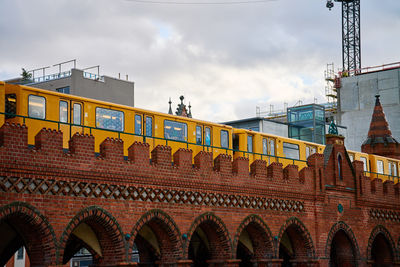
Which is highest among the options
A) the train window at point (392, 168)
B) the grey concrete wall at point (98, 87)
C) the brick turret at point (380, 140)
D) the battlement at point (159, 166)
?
the grey concrete wall at point (98, 87)

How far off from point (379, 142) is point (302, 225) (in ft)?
45.9

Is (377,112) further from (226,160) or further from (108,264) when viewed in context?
(108,264)

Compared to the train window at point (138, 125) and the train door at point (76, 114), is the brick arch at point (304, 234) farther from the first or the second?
the train door at point (76, 114)

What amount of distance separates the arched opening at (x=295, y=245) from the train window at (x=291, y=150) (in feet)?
17.1

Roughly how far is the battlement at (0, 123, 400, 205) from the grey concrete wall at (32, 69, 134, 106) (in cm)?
2691

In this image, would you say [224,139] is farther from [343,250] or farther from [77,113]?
[77,113]

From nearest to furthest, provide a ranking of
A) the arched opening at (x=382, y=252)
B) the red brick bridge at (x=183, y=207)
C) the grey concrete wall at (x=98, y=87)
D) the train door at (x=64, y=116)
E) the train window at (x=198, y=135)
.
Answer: the red brick bridge at (x=183, y=207), the train door at (x=64, y=116), the train window at (x=198, y=135), the arched opening at (x=382, y=252), the grey concrete wall at (x=98, y=87)

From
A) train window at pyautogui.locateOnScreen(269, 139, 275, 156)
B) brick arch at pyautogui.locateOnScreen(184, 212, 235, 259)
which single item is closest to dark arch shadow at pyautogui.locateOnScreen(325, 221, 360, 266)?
train window at pyautogui.locateOnScreen(269, 139, 275, 156)

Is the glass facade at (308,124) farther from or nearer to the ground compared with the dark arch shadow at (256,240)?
farther from the ground

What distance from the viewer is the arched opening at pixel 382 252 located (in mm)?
32719

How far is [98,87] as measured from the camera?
53312 millimetres

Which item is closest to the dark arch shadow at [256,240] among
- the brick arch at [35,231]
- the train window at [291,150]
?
the train window at [291,150]

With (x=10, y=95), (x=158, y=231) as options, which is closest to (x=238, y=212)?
(x=158, y=231)

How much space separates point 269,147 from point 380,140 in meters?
10.9
